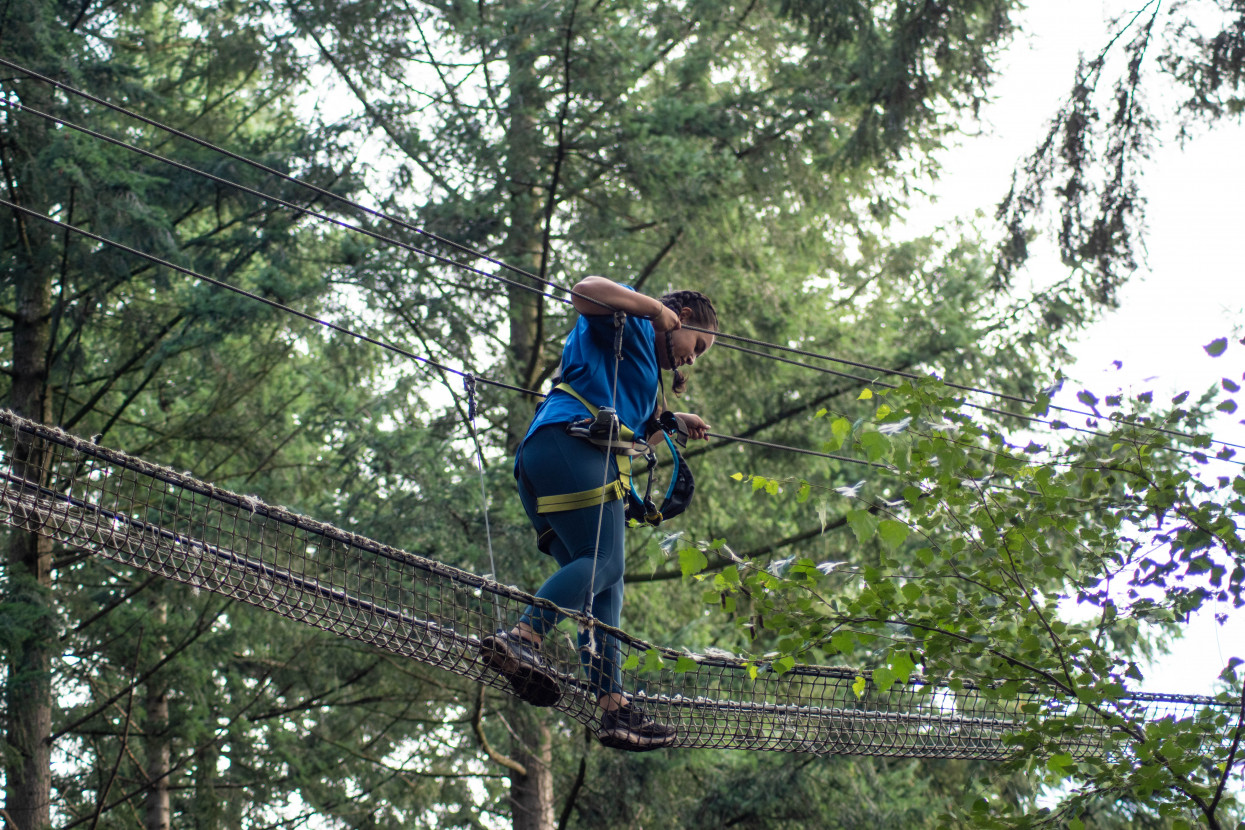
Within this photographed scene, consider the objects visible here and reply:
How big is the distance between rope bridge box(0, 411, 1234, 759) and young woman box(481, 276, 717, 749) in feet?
0.22

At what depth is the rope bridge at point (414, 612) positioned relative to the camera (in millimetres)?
2617

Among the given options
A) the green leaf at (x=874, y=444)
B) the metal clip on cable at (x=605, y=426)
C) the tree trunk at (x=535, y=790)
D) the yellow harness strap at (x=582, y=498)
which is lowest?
the green leaf at (x=874, y=444)

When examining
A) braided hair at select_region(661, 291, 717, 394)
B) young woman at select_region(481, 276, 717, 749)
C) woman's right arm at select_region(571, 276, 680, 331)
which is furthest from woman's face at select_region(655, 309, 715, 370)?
woman's right arm at select_region(571, 276, 680, 331)

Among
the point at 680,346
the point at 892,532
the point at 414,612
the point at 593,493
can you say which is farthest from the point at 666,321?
the point at 414,612

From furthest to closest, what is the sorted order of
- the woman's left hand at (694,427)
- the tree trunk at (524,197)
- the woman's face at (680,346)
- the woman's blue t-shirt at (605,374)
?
the tree trunk at (524,197), the woman's left hand at (694,427), the woman's face at (680,346), the woman's blue t-shirt at (605,374)

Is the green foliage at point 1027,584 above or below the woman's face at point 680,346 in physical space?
below

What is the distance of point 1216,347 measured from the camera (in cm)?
307

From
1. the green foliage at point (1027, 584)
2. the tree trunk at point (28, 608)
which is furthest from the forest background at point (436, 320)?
the green foliage at point (1027, 584)

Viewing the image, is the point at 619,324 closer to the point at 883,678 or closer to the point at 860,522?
the point at 860,522

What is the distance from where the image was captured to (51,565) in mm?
7129

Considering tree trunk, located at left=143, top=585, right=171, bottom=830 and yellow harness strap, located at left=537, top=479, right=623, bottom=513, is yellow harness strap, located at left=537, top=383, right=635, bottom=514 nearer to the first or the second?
yellow harness strap, located at left=537, top=479, right=623, bottom=513

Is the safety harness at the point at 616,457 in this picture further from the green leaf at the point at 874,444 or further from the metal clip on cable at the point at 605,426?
the green leaf at the point at 874,444

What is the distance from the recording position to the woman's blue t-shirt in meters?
3.09

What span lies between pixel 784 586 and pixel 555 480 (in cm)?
65
